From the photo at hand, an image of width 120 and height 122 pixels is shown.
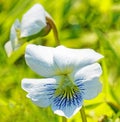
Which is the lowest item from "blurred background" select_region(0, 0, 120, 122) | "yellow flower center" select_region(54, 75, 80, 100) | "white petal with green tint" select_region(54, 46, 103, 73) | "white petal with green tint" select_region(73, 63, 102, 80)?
"blurred background" select_region(0, 0, 120, 122)

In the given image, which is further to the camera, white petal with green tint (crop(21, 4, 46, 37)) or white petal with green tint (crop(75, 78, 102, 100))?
white petal with green tint (crop(21, 4, 46, 37))

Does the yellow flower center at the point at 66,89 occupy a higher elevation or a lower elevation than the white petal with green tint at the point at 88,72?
lower

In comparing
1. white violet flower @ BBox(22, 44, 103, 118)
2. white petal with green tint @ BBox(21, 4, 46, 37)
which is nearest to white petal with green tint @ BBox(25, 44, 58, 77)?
white violet flower @ BBox(22, 44, 103, 118)

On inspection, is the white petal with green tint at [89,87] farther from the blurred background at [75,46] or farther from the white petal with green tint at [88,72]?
the blurred background at [75,46]

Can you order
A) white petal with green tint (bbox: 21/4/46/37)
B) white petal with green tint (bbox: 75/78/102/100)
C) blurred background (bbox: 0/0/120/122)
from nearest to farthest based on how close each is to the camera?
white petal with green tint (bbox: 75/78/102/100)
white petal with green tint (bbox: 21/4/46/37)
blurred background (bbox: 0/0/120/122)

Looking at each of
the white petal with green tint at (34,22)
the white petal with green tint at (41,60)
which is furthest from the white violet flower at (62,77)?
the white petal with green tint at (34,22)

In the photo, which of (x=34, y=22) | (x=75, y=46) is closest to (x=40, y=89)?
(x=34, y=22)

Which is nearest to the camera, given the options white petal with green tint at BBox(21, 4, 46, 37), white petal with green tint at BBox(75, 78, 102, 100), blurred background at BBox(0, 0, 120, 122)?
white petal with green tint at BBox(75, 78, 102, 100)

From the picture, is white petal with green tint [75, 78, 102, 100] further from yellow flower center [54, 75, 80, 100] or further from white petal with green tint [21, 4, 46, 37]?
white petal with green tint [21, 4, 46, 37]
